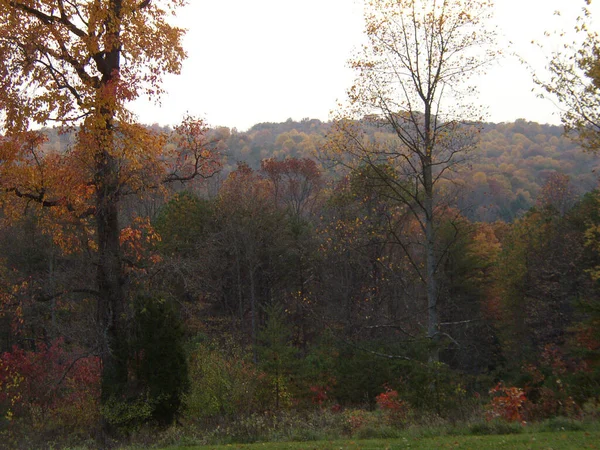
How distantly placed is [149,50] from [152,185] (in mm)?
2752

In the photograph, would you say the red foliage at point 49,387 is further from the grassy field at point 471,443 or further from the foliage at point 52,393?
the grassy field at point 471,443

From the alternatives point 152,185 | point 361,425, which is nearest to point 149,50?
point 152,185

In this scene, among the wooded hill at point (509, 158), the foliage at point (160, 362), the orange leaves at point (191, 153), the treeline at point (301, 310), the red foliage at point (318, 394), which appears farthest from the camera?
the wooded hill at point (509, 158)

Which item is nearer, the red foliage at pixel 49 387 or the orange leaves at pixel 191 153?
the orange leaves at pixel 191 153

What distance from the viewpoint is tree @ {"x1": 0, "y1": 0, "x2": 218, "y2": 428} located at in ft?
32.0

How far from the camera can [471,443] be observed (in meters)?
7.65

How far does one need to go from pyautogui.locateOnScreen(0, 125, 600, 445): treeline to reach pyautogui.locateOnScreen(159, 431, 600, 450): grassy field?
5.25 feet

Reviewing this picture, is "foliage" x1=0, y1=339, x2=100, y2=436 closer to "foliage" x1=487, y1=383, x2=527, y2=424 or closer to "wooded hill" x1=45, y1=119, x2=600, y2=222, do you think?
"foliage" x1=487, y1=383, x2=527, y2=424

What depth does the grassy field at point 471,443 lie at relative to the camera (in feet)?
24.1

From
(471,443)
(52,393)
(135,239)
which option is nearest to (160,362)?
(135,239)

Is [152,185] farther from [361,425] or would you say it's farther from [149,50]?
[361,425]

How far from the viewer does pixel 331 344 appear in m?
23.2

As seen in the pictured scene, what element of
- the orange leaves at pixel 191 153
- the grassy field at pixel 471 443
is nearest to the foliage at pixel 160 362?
the orange leaves at pixel 191 153

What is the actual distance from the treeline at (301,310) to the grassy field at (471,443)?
5.25 ft
